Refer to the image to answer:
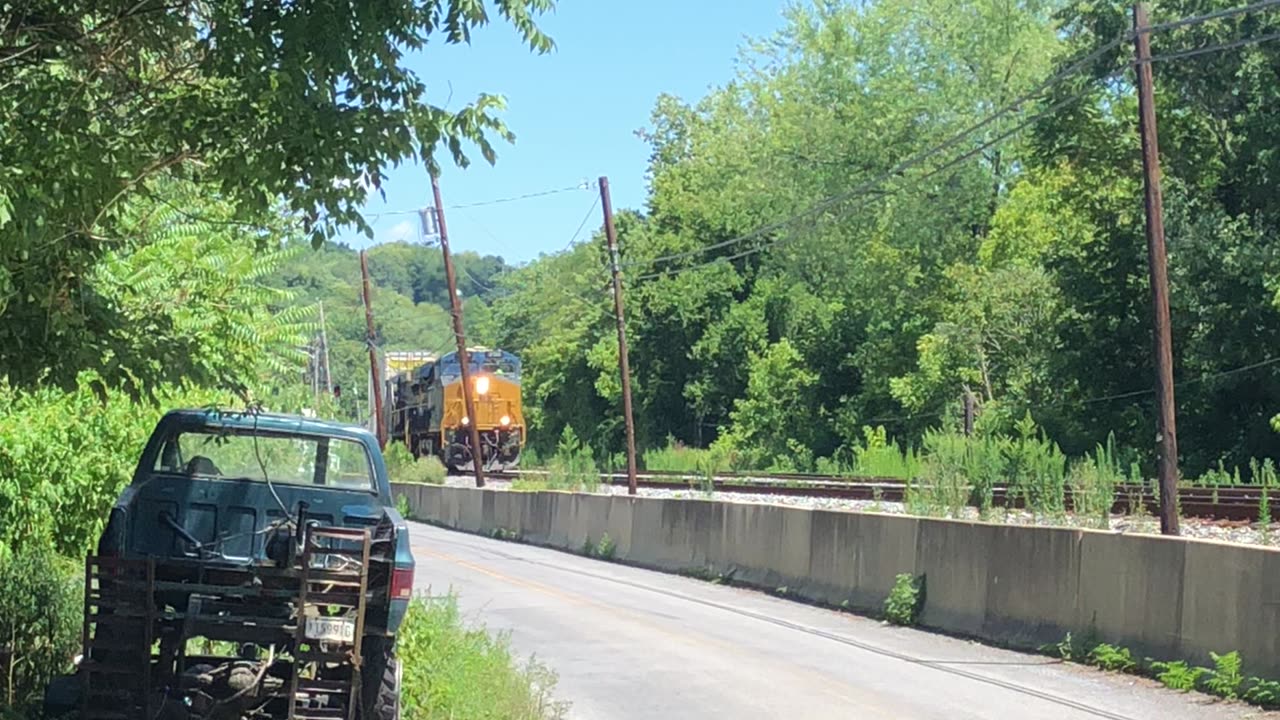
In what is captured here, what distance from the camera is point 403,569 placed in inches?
344

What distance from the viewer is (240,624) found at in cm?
831

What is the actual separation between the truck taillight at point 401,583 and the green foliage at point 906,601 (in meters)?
10.2

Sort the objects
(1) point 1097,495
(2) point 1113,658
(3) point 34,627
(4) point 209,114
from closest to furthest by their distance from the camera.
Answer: (4) point 209,114, (3) point 34,627, (2) point 1113,658, (1) point 1097,495

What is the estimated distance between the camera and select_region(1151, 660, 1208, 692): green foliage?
498 inches

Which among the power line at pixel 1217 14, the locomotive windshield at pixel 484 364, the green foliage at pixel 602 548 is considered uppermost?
the power line at pixel 1217 14

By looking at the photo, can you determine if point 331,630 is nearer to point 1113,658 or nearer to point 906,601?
point 1113,658

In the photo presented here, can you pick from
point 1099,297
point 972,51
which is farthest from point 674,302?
point 1099,297

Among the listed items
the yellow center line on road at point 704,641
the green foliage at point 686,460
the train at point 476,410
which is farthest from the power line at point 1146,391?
the train at point 476,410

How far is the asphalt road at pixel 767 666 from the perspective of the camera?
468 inches

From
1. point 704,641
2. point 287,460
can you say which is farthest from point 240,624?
point 704,641

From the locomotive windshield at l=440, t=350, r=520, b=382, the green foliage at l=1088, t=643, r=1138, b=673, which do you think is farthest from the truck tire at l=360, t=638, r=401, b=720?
the locomotive windshield at l=440, t=350, r=520, b=382

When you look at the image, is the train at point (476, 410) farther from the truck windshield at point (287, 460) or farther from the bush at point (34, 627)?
the truck windshield at point (287, 460)

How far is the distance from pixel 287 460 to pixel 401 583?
220 centimetres

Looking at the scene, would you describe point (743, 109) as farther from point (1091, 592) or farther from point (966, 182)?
point (1091, 592)
